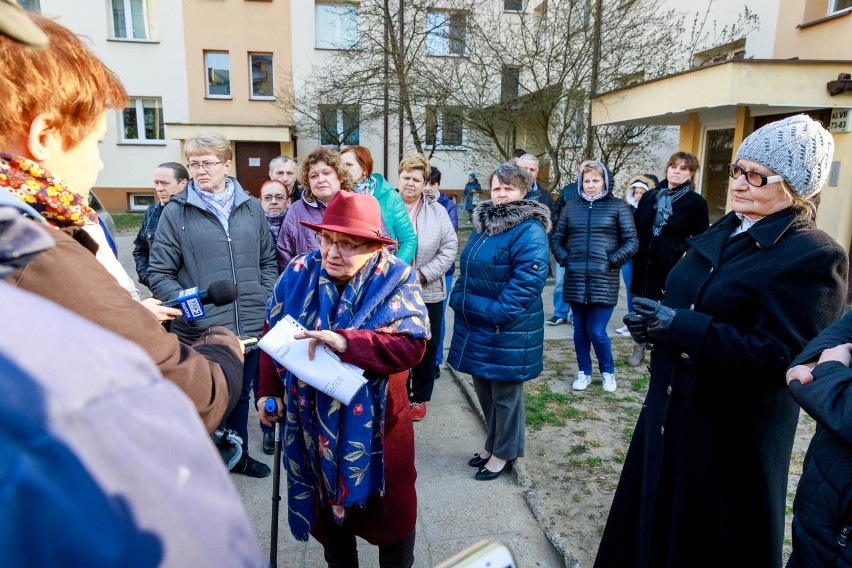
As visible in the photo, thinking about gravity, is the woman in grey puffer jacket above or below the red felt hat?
below

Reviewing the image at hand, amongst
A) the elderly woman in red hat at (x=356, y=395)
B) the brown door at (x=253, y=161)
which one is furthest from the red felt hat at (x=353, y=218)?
the brown door at (x=253, y=161)

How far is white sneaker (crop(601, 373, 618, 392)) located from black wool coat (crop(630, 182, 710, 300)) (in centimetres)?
104

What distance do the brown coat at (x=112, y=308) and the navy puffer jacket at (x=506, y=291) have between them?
7.86 ft

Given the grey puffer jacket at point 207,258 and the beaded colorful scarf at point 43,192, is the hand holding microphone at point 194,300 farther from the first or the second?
the grey puffer jacket at point 207,258

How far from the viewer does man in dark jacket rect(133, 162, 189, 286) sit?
4.15 metres

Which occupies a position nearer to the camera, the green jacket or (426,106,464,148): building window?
the green jacket

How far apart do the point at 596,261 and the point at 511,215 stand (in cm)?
188

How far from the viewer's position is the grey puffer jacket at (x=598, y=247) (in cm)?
496

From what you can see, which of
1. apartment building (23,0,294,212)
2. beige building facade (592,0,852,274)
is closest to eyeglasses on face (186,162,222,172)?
beige building facade (592,0,852,274)

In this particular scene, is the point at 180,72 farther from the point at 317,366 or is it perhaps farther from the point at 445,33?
the point at 317,366

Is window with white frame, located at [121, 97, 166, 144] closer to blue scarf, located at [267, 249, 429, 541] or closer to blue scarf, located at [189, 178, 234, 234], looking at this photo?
blue scarf, located at [189, 178, 234, 234]

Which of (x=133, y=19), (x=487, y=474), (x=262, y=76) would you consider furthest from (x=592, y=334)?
(x=133, y=19)

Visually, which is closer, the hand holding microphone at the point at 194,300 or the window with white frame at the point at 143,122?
the hand holding microphone at the point at 194,300

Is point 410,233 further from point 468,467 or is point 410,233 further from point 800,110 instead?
point 800,110
